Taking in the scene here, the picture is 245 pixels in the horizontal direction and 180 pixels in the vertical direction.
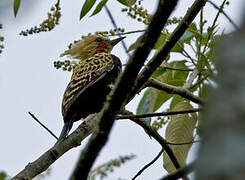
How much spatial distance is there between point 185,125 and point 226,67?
2.51 m

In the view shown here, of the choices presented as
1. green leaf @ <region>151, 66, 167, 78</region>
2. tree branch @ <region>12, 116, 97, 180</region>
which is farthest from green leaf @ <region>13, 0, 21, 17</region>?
green leaf @ <region>151, 66, 167, 78</region>

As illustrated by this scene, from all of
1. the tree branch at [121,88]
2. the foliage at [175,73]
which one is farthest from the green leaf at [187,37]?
the tree branch at [121,88]

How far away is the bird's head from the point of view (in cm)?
627

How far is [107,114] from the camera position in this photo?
4.56 feet

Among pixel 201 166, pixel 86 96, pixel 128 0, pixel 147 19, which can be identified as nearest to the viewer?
→ pixel 201 166

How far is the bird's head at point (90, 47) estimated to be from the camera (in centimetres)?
627

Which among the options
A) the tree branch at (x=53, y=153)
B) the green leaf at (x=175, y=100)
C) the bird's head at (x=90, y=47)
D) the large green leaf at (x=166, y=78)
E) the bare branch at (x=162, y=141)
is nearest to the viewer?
the tree branch at (x=53, y=153)

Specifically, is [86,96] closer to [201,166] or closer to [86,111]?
[86,111]

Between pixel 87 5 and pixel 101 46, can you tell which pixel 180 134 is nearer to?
pixel 87 5

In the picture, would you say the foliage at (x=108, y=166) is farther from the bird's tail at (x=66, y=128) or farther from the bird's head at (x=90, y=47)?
the bird's head at (x=90, y=47)

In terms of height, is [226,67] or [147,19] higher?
[226,67]

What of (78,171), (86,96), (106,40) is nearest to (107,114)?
(78,171)

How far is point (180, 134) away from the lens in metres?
2.97

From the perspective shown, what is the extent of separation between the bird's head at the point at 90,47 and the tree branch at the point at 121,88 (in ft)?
16.1
